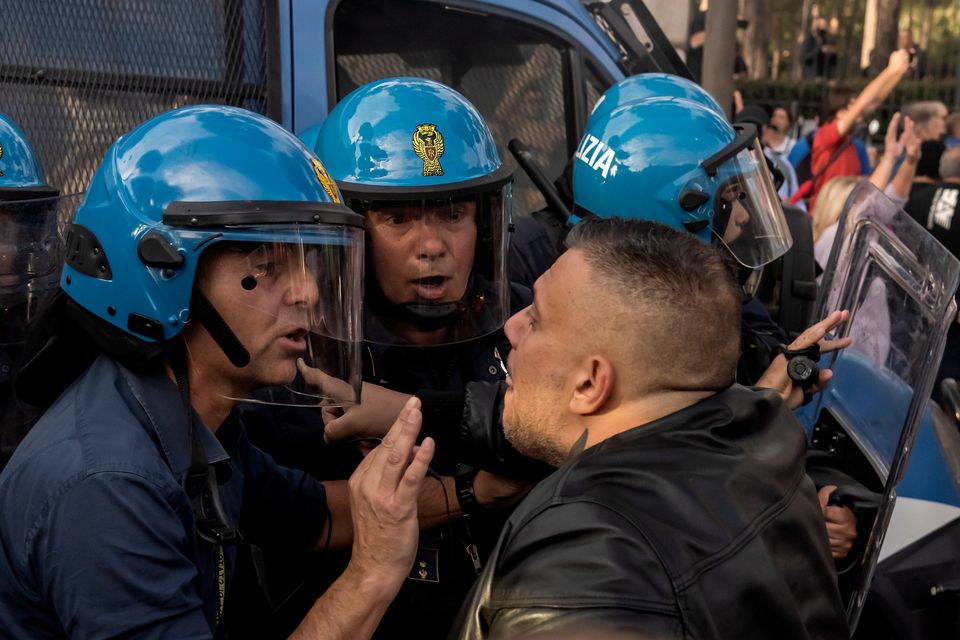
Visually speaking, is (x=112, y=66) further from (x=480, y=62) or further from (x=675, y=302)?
(x=675, y=302)

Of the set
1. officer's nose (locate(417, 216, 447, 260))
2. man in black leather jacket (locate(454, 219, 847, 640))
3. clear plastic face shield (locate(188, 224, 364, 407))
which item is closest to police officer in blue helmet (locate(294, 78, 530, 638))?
officer's nose (locate(417, 216, 447, 260))

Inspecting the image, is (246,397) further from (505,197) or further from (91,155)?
(91,155)

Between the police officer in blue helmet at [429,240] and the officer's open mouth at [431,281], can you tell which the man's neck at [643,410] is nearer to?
the police officer in blue helmet at [429,240]

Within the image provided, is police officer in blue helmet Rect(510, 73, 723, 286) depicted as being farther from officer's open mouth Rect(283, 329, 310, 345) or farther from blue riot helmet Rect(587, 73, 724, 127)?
officer's open mouth Rect(283, 329, 310, 345)

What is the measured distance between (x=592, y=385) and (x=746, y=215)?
1721 millimetres

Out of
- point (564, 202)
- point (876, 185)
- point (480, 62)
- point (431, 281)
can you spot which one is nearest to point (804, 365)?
point (431, 281)

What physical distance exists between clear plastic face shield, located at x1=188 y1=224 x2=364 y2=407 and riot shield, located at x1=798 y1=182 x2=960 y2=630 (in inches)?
45.3

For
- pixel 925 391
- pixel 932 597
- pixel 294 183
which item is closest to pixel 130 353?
pixel 294 183

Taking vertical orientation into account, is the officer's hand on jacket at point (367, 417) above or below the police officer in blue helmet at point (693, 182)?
below

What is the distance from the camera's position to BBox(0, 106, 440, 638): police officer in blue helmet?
→ 1840 millimetres

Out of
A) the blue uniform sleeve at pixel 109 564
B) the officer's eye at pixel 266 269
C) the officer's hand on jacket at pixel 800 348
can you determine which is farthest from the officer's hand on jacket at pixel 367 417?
the officer's hand on jacket at pixel 800 348

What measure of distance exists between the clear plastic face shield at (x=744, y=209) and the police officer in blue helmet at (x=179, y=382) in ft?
4.54

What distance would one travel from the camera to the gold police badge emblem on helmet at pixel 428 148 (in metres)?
2.96

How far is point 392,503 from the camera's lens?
2037 millimetres
